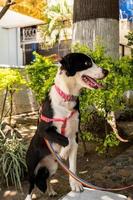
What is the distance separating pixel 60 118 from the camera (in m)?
4.15

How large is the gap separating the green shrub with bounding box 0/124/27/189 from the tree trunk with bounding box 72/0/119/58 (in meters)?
2.13

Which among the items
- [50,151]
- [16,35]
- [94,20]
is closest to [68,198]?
[50,151]

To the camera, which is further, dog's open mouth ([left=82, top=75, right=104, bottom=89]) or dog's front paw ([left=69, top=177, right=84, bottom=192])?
dog's front paw ([left=69, top=177, right=84, bottom=192])

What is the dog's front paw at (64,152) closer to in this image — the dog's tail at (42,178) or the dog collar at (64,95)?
the dog's tail at (42,178)

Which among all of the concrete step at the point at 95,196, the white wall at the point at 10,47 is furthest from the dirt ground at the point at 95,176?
the white wall at the point at 10,47

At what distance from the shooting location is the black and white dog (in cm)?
401

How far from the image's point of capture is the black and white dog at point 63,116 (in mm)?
4012

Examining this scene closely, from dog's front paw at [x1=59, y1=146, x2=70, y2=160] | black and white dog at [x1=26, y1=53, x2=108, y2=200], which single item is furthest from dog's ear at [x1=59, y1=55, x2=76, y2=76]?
dog's front paw at [x1=59, y1=146, x2=70, y2=160]

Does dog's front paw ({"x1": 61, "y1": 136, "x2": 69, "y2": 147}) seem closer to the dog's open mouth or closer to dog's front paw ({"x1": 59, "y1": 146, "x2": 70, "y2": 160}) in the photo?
dog's front paw ({"x1": 59, "y1": 146, "x2": 70, "y2": 160})

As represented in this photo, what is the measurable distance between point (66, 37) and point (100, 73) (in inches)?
918

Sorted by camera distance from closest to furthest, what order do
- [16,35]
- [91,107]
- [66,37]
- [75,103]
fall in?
1. [75,103]
2. [91,107]
3. [16,35]
4. [66,37]

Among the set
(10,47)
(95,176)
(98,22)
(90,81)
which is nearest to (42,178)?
(95,176)

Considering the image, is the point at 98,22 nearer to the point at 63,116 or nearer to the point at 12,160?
the point at 12,160

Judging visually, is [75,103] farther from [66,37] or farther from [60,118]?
[66,37]
